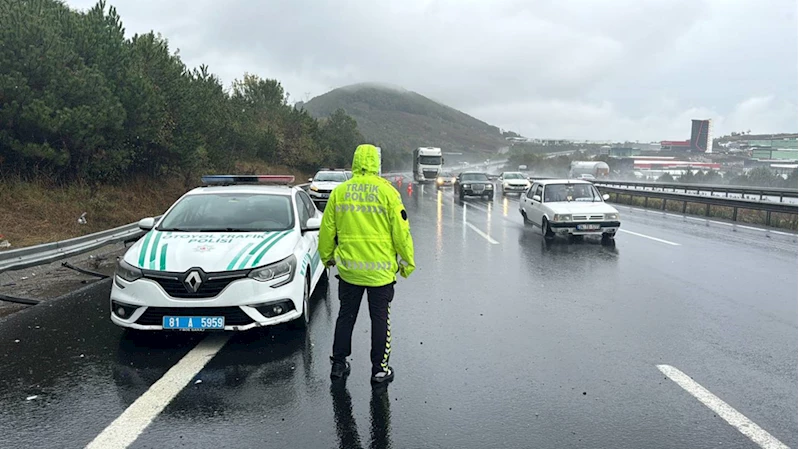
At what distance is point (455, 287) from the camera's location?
8352 mm

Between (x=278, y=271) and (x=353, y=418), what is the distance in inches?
82.2

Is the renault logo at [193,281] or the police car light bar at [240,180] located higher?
the police car light bar at [240,180]

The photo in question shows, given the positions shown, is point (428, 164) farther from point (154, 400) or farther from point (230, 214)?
point (154, 400)

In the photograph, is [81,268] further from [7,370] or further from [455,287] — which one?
[455,287]

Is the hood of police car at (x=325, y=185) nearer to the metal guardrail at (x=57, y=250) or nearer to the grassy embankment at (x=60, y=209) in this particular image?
the grassy embankment at (x=60, y=209)

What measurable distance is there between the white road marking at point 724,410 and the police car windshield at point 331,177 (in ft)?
74.6

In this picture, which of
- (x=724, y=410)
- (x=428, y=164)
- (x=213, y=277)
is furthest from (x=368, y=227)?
(x=428, y=164)

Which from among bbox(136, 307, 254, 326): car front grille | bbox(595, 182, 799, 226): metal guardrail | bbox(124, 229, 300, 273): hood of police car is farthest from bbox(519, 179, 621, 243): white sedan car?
bbox(136, 307, 254, 326): car front grille

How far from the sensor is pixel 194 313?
520cm

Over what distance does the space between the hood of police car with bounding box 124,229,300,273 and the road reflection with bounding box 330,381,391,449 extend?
1.70 metres

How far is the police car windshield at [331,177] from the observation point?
26.8m

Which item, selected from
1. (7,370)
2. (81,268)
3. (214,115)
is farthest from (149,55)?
(7,370)

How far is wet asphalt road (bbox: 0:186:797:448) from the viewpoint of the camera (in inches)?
148

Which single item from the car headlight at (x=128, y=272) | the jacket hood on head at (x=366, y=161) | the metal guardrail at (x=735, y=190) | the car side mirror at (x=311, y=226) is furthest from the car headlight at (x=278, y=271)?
the metal guardrail at (x=735, y=190)
